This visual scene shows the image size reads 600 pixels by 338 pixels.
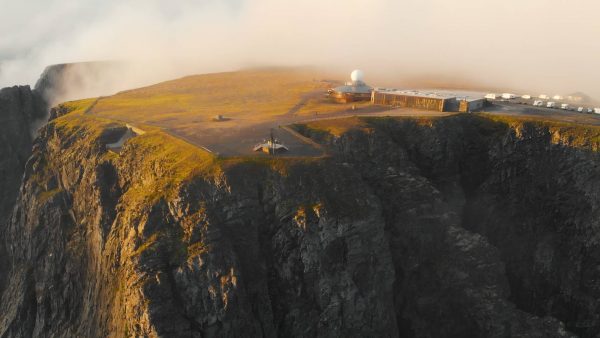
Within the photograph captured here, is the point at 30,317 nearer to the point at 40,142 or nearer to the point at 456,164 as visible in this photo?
the point at 40,142

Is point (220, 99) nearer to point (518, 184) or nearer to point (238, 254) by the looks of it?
point (238, 254)

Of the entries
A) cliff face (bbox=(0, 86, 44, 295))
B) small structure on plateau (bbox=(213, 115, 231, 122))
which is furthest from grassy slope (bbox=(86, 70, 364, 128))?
cliff face (bbox=(0, 86, 44, 295))

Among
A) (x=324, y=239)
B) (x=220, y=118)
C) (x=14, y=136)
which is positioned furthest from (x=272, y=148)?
(x=14, y=136)

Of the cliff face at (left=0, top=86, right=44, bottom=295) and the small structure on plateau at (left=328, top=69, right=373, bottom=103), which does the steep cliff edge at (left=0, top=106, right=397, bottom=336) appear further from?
the cliff face at (left=0, top=86, right=44, bottom=295)

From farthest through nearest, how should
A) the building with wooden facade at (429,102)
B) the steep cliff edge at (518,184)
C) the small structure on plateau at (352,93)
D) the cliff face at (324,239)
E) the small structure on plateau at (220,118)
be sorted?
the small structure on plateau at (352,93)
the building with wooden facade at (429,102)
the small structure on plateau at (220,118)
the steep cliff edge at (518,184)
the cliff face at (324,239)

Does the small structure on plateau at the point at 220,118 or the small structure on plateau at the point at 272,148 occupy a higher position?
the small structure on plateau at the point at 220,118

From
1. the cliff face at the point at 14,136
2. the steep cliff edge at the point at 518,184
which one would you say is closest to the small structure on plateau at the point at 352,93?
the steep cliff edge at the point at 518,184

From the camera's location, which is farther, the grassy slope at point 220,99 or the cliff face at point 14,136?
the cliff face at point 14,136

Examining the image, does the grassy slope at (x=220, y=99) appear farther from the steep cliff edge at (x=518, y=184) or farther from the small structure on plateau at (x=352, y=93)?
the steep cliff edge at (x=518, y=184)

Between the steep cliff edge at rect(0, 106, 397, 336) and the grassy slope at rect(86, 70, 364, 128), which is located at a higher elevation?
the grassy slope at rect(86, 70, 364, 128)
